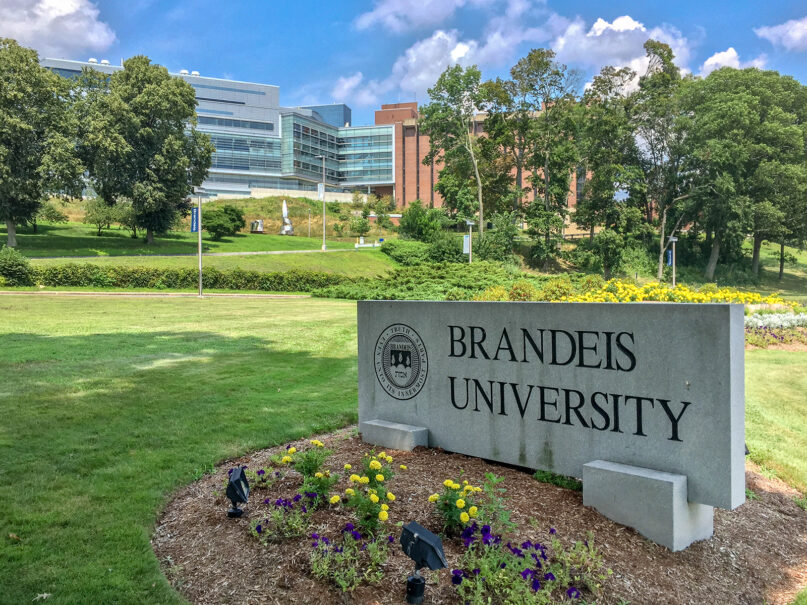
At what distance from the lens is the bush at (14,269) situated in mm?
23922

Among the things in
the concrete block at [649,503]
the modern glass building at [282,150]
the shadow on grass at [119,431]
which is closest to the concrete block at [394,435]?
the shadow on grass at [119,431]

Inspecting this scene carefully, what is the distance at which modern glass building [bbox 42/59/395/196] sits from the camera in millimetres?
90938

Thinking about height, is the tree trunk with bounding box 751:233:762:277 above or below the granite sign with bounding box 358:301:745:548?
above

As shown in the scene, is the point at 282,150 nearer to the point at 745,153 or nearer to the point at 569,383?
the point at 745,153

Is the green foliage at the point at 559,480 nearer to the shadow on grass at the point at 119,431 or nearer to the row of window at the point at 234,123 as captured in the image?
the shadow on grass at the point at 119,431

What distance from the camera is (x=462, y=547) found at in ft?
10.9

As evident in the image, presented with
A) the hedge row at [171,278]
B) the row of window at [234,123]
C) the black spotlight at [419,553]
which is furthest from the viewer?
the row of window at [234,123]

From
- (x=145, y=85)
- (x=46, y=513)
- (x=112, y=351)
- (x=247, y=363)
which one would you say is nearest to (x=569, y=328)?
(x=46, y=513)

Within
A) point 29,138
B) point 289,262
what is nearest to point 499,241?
point 289,262

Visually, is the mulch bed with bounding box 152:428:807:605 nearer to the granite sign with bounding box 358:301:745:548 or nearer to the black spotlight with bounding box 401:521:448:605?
the black spotlight with bounding box 401:521:448:605

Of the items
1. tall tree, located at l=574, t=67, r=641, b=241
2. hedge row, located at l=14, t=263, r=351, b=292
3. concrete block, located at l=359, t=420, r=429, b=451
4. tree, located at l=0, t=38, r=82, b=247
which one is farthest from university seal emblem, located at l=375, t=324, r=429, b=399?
tall tree, located at l=574, t=67, r=641, b=241

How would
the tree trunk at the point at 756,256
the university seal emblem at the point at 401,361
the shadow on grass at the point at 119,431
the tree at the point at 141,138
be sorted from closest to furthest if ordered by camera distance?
the shadow on grass at the point at 119,431, the university seal emblem at the point at 401,361, the tree at the point at 141,138, the tree trunk at the point at 756,256

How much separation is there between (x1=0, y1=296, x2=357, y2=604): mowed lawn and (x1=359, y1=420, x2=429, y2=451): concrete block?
3.44ft

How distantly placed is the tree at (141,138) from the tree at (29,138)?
5.69 ft
